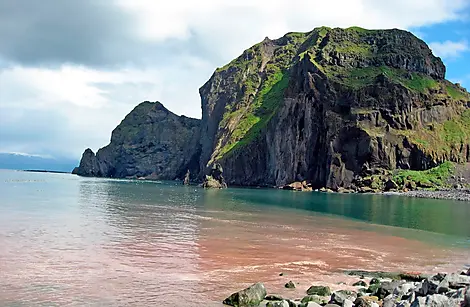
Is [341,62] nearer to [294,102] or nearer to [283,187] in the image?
[294,102]

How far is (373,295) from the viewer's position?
2364 cm

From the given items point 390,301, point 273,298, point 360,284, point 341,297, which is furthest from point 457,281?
point 273,298

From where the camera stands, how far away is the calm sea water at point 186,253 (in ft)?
77.8

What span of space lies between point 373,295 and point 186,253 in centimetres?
1540

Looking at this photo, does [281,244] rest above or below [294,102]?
below

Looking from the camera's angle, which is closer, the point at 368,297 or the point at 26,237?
the point at 368,297

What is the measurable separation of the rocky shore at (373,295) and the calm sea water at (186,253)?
1302 millimetres

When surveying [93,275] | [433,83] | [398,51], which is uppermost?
[398,51]

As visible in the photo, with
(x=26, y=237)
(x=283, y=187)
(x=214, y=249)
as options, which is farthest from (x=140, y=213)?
(x=283, y=187)

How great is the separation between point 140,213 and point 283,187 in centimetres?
12816

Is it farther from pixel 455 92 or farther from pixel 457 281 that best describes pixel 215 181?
pixel 457 281

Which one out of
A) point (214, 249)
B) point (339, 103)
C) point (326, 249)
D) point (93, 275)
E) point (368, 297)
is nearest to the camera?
point (368, 297)

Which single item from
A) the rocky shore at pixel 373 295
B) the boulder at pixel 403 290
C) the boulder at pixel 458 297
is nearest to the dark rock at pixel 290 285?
the rocky shore at pixel 373 295

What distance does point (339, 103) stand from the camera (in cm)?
17962
